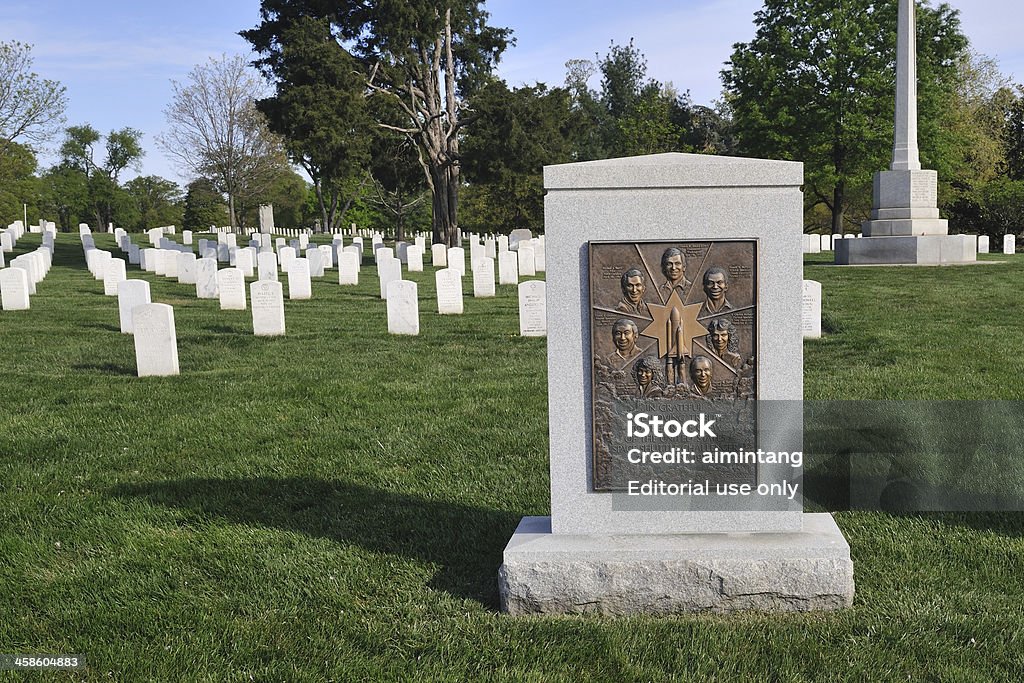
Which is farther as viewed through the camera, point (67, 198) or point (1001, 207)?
point (67, 198)

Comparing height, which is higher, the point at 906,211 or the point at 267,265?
the point at 906,211

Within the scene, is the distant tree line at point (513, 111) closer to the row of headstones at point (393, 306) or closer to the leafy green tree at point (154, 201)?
the row of headstones at point (393, 306)

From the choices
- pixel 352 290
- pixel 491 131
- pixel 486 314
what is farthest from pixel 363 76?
pixel 486 314

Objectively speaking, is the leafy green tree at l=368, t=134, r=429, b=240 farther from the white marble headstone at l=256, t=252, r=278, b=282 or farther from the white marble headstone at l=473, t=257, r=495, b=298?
the white marble headstone at l=473, t=257, r=495, b=298

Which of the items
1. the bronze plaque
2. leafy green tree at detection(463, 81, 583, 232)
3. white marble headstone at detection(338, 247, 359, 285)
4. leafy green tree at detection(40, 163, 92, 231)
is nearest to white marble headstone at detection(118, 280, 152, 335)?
white marble headstone at detection(338, 247, 359, 285)

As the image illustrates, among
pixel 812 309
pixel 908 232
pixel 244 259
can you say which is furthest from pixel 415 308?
pixel 908 232

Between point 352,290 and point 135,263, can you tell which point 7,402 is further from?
point 135,263

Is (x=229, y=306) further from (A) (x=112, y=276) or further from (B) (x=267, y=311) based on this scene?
(A) (x=112, y=276)

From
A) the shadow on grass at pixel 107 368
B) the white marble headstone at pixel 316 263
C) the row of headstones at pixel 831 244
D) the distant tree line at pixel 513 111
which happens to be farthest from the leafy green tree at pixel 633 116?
the shadow on grass at pixel 107 368

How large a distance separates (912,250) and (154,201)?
76.2 meters

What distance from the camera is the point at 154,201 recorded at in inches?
3302

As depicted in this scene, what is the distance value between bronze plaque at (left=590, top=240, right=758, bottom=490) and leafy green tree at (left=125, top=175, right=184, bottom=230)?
268ft

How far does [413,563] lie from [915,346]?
759cm

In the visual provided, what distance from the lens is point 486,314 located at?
14.9 metres
